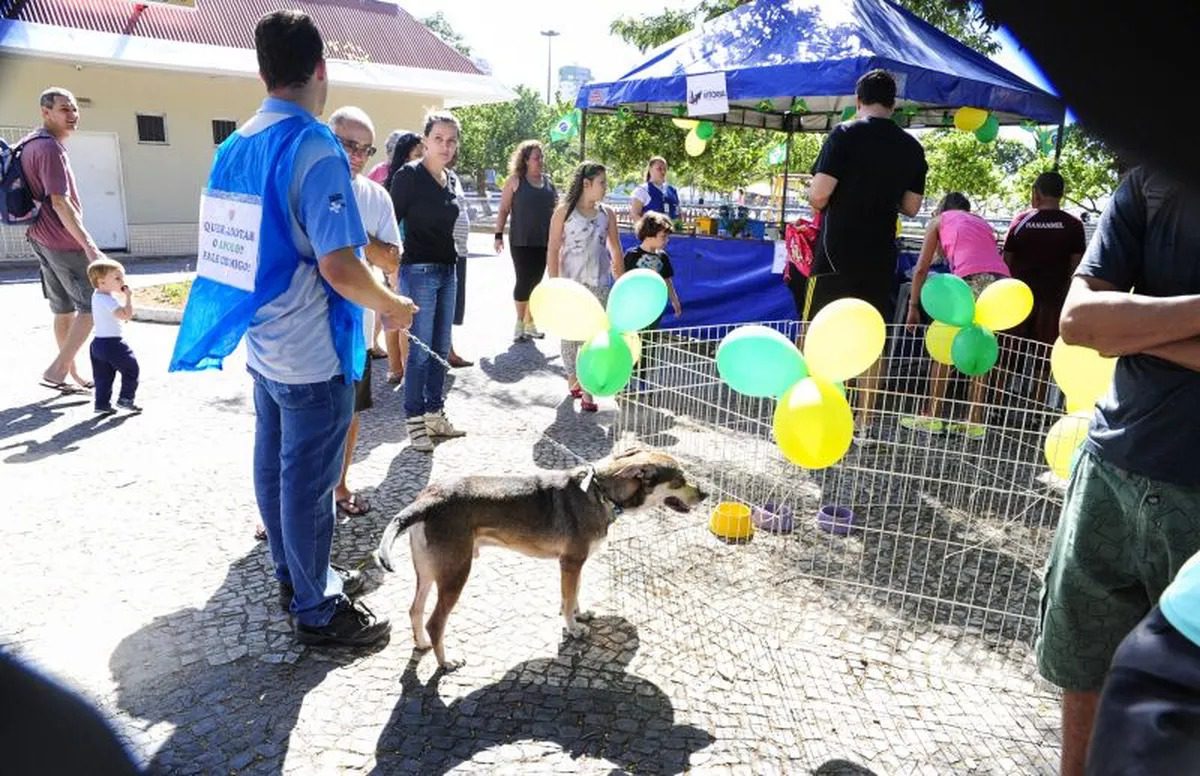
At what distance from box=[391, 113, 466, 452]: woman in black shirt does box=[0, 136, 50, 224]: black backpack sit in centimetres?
275

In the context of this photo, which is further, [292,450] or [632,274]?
[632,274]

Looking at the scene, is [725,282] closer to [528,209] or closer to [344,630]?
[528,209]

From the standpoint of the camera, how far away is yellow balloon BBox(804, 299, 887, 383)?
304 centimetres

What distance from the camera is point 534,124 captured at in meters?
39.6

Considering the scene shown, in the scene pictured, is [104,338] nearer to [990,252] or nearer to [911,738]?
[911,738]

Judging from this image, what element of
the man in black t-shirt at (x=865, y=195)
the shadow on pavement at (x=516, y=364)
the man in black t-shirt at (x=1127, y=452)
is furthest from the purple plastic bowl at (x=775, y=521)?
the shadow on pavement at (x=516, y=364)

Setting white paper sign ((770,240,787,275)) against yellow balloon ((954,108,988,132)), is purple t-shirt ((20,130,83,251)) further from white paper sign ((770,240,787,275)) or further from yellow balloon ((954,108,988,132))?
yellow balloon ((954,108,988,132))

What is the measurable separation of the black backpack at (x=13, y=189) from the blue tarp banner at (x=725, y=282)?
5637 mm

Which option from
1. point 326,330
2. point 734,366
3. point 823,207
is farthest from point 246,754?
point 823,207

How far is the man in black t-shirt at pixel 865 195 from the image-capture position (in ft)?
15.4

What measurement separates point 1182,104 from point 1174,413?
139cm

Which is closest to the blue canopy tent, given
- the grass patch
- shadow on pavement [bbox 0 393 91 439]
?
the grass patch

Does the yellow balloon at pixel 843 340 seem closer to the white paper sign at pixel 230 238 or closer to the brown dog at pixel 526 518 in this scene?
the brown dog at pixel 526 518

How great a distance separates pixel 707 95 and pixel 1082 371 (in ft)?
19.3
